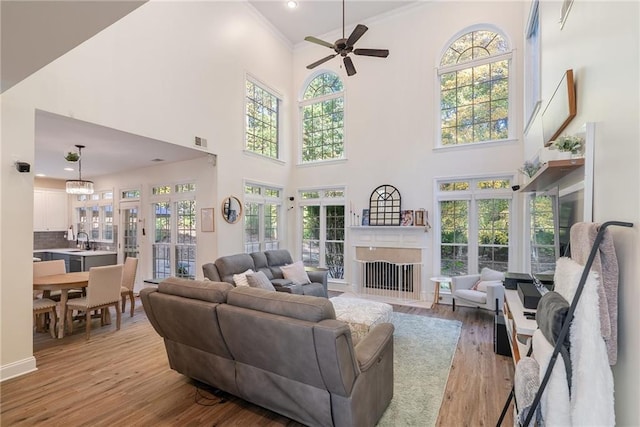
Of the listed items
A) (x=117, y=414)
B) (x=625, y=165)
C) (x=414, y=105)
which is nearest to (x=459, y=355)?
(x=625, y=165)

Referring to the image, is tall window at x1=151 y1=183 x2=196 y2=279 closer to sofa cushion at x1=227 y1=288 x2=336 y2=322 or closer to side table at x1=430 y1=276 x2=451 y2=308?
sofa cushion at x1=227 y1=288 x2=336 y2=322

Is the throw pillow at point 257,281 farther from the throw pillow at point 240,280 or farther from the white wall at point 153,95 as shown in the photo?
the white wall at point 153,95

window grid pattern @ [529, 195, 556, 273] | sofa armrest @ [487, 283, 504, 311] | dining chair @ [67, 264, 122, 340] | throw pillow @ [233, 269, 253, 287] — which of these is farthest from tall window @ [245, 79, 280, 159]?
window grid pattern @ [529, 195, 556, 273]

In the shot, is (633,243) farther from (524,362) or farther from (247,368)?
(247,368)

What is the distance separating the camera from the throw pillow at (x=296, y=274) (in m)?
5.12

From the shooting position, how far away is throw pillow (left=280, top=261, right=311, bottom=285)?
5123 millimetres

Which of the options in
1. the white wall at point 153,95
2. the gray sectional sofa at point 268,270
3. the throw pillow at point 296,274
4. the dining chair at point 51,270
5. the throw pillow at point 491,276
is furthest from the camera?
the throw pillow at point 296,274

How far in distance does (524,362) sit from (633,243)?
0.77 m

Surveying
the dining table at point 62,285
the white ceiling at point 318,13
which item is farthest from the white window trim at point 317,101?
the dining table at point 62,285

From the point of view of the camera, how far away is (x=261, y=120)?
262 inches

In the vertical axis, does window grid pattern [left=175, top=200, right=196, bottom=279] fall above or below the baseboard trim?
above

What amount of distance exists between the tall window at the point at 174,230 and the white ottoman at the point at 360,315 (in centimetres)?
344

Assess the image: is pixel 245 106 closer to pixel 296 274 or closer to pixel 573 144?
pixel 296 274

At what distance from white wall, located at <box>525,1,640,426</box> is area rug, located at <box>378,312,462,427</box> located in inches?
51.8
